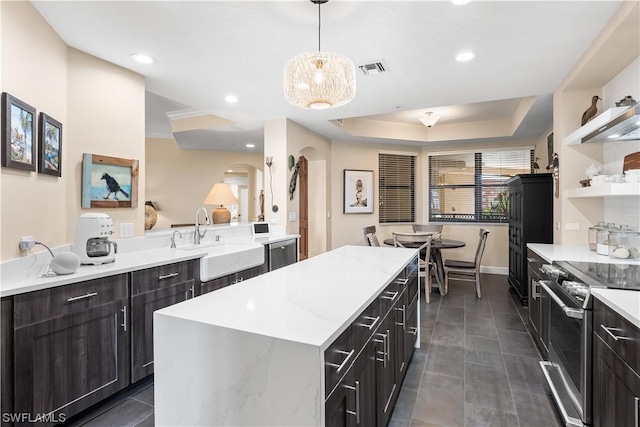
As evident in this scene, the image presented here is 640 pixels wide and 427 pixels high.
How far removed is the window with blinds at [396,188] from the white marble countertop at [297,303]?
4.31 metres

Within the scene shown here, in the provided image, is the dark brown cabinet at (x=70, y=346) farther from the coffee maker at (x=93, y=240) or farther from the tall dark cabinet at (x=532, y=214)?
the tall dark cabinet at (x=532, y=214)

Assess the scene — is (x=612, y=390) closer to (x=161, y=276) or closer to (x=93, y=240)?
(x=161, y=276)

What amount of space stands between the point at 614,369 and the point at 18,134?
326 cm

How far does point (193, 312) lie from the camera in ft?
3.85

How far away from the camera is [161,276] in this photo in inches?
90.2

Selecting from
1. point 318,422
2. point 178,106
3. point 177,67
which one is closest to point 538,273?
point 318,422

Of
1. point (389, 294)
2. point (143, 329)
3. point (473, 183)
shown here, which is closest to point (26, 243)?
point (143, 329)

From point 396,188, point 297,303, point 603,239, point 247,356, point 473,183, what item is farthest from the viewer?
point 396,188

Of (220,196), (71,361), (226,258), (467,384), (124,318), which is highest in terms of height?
(220,196)

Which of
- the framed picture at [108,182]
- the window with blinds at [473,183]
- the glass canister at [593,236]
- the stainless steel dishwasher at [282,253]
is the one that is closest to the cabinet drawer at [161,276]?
the framed picture at [108,182]

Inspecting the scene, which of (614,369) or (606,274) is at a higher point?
(606,274)

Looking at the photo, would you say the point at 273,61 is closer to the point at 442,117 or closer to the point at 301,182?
the point at 301,182

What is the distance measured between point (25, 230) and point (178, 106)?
10.5 ft

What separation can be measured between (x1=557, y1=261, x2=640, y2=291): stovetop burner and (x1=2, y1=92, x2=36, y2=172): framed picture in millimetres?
3209
